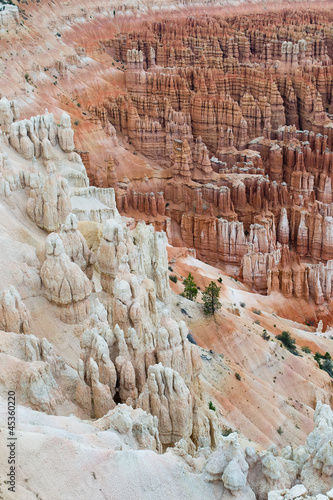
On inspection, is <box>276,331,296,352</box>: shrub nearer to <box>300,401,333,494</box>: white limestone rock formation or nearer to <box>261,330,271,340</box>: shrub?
<box>261,330,271,340</box>: shrub

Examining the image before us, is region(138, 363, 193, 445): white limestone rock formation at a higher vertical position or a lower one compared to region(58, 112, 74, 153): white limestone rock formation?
lower

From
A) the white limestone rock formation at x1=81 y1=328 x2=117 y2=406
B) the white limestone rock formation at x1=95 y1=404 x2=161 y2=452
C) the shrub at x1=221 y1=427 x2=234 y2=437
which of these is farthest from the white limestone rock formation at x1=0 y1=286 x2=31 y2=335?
the shrub at x1=221 y1=427 x2=234 y2=437

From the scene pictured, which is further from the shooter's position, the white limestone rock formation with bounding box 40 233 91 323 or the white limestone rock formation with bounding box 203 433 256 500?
the white limestone rock formation with bounding box 40 233 91 323

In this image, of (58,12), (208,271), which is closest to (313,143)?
(208,271)

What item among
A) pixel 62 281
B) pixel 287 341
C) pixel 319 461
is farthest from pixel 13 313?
pixel 287 341

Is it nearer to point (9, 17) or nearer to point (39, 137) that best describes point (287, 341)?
point (39, 137)

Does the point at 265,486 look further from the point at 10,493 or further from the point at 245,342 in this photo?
the point at 245,342

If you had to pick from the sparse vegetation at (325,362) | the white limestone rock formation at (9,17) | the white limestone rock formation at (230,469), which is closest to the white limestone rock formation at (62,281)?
the white limestone rock formation at (230,469)
